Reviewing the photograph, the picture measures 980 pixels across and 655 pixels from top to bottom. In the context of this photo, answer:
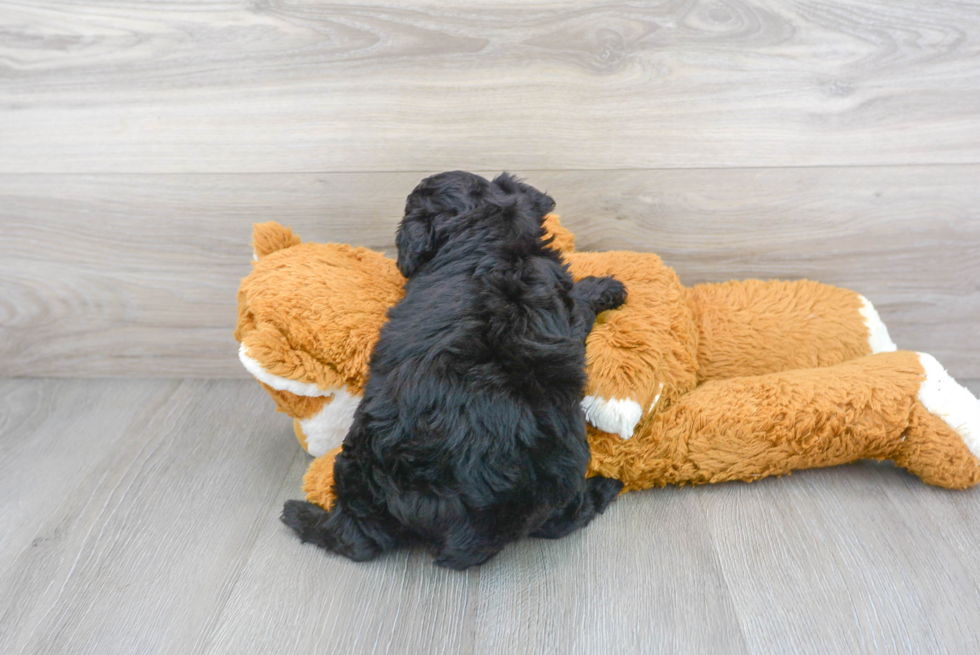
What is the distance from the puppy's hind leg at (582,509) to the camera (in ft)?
2.98

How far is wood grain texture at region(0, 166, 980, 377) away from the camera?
1188mm

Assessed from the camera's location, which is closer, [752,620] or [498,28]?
[752,620]

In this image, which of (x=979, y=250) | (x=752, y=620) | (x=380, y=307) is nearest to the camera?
(x=752, y=620)

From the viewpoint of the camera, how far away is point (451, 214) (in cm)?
90

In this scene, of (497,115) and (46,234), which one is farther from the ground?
(497,115)

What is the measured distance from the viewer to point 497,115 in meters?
1.15

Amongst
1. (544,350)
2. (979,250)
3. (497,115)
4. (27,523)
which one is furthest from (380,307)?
(979,250)

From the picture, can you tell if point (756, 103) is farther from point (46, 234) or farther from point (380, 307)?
point (46, 234)

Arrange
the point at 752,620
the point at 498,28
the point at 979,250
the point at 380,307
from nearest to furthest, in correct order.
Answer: the point at 752,620, the point at 380,307, the point at 498,28, the point at 979,250

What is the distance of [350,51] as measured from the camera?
44.3 inches

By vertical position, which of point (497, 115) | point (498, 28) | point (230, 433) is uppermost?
point (498, 28)

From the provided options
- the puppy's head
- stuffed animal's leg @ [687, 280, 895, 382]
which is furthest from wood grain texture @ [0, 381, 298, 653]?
stuffed animal's leg @ [687, 280, 895, 382]

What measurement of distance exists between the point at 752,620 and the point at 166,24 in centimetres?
128

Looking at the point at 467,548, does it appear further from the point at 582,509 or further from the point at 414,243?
the point at 414,243
